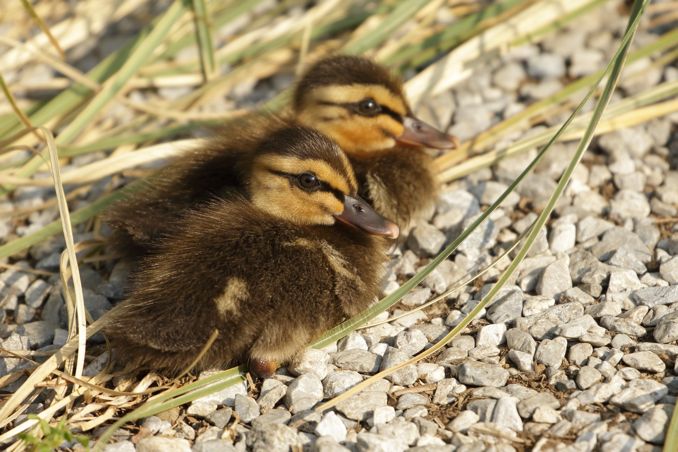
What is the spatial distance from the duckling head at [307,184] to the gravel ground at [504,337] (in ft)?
1.05

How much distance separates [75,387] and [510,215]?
154 centimetres

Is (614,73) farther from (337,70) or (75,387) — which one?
(75,387)

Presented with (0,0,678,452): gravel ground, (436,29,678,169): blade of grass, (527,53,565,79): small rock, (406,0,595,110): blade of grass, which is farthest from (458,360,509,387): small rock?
(527,53,565,79): small rock

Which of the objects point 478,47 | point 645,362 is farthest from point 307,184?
point 478,47

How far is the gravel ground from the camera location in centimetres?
219

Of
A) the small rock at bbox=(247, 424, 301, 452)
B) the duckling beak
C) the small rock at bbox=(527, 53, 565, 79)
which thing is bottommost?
the small rock at bbox=(247, 424, 301, 452)

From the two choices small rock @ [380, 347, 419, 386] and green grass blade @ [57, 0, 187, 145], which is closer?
small rock @ [380, 347, 419, 386]

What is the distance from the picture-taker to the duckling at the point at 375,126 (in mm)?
2953

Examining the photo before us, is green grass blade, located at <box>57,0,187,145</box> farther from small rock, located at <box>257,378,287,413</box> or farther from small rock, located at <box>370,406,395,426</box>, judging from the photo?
small rock, located at <box>370,406,395,426</box>

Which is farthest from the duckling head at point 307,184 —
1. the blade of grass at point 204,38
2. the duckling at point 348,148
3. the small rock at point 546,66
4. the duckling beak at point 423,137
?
the small rock at point 546,66

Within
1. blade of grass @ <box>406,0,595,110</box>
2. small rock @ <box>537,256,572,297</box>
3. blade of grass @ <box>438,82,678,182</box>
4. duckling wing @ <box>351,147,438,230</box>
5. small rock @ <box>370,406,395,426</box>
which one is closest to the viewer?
small rock @ <box>370,406,395,426</box>

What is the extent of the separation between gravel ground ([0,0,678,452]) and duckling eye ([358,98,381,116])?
398 millimetres

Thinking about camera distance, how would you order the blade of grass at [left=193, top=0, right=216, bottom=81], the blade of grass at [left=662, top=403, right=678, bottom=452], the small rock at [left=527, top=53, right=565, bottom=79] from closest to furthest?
1. the blade of grass at [left=662, top=403, right=678, bottom=452]
2. the blade of grass at [left=193, top=0, right=216, bottom=81]
3. the small rock at [left=527, top=53, right=565, bottom=79]

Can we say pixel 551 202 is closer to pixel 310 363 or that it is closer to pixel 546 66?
pixel 310 363
